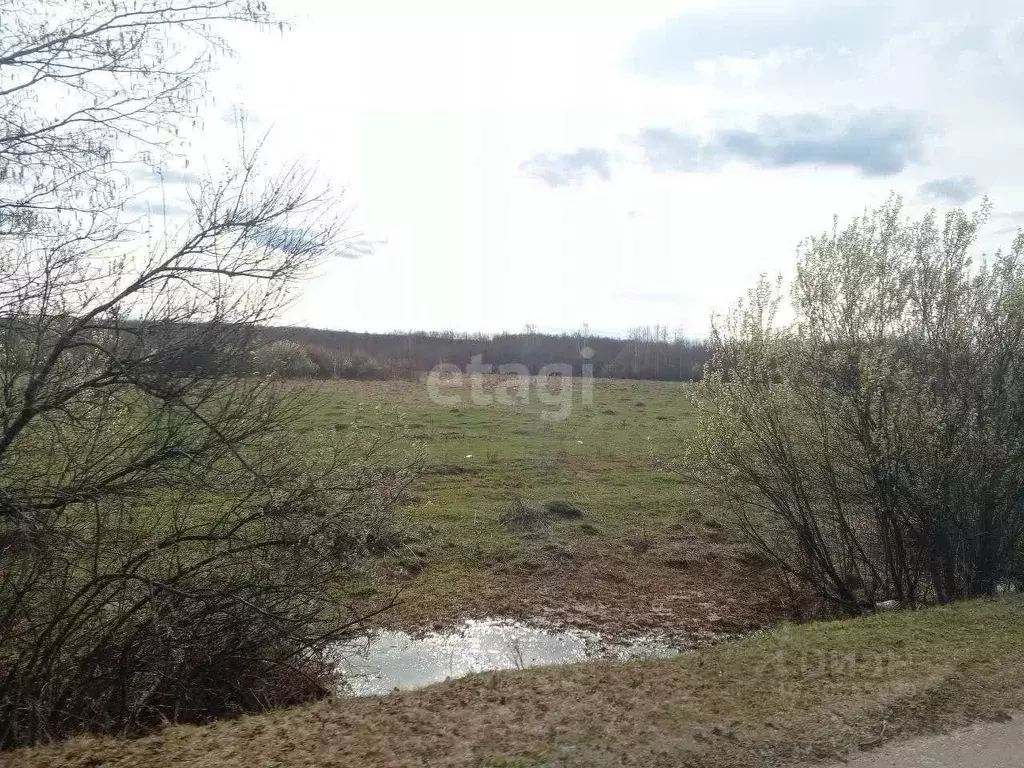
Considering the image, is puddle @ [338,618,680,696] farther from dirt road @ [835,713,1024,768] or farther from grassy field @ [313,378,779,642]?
dirt road @ [835,713,1024,768]

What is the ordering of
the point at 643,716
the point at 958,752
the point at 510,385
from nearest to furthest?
the point at 958,752 → the point at 643,716 → the point at 510,385

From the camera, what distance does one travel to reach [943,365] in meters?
10.0

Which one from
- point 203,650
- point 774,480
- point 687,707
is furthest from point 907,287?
point 203,650

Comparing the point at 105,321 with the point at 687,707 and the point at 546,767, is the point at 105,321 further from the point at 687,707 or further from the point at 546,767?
the point at 687,707

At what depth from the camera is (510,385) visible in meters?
39.3

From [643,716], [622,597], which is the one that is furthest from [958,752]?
[622,597]

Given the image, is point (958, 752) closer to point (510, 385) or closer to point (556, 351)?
point (510, 385)

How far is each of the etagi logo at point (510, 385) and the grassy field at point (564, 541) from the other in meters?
8.52

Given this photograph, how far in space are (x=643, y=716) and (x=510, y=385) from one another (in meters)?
34.3

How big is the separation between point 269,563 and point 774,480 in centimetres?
672

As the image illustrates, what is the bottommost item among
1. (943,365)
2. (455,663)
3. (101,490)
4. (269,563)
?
(455,663)

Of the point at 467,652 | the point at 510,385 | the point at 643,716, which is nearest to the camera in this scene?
the point at 643,716

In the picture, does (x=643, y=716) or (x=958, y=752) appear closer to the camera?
(x=958, y=752)

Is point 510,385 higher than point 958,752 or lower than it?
higher
